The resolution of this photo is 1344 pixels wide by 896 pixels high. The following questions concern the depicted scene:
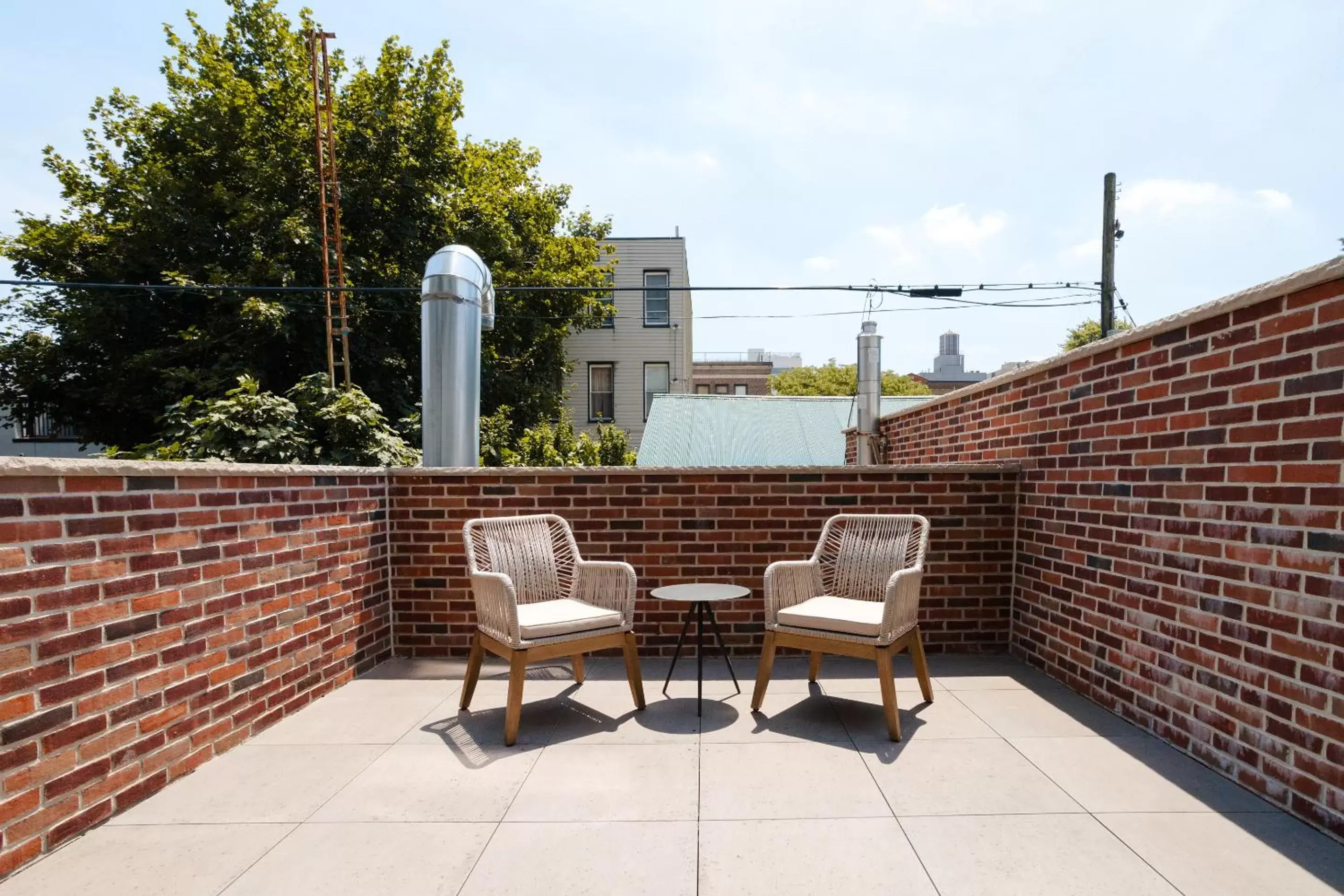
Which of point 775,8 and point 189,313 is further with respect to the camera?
point 189,313

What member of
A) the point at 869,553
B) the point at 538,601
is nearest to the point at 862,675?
the point at 869,553

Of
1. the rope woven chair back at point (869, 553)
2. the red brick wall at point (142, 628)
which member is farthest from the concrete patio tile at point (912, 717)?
the red brick wall at point (142, 628)

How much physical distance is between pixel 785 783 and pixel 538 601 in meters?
1.66

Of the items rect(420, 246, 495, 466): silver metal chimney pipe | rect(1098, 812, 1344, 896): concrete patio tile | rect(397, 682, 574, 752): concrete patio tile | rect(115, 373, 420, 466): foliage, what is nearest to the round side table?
rect(397, 682, 574, 752): concrete patio tile

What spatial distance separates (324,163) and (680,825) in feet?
41.7

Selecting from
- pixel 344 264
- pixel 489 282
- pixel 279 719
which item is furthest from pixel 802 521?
pixel 344 264

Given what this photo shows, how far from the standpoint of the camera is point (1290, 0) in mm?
3135

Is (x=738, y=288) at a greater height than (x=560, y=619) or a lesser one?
greater

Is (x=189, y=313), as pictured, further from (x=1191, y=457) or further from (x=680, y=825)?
(x=1191, y=457)

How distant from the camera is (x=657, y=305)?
17.1 meters

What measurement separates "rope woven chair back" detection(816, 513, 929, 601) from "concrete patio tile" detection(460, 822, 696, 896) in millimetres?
1729

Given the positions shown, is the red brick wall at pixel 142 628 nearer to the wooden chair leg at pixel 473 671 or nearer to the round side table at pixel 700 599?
the wooden chair leg at pixel 473 671

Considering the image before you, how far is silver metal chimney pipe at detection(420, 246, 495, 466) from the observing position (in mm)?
4504

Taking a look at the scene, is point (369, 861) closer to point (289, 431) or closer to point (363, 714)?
point (363, 714)
